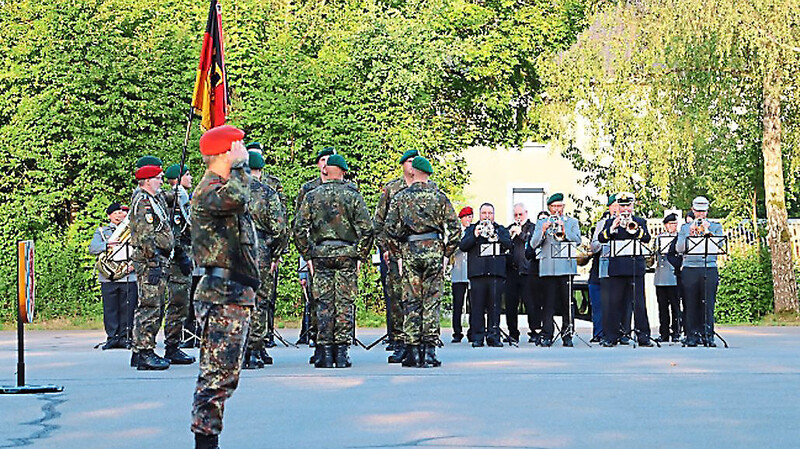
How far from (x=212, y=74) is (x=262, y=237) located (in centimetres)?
336

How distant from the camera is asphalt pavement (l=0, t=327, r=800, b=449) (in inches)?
350

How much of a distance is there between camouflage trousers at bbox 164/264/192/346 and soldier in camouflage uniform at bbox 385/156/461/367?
92.8 inches

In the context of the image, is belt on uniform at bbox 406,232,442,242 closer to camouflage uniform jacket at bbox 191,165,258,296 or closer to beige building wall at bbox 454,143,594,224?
camouflage uniform jacket at bbox 191,165,258,296

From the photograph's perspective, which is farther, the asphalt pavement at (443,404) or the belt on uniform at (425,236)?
the belt on uniform at (425,236)

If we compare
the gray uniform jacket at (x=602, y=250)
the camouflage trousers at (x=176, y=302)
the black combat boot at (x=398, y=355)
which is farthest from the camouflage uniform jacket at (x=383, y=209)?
the gray uniform jacket at (x=602, y=250)

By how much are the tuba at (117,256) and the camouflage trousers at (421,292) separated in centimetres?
458

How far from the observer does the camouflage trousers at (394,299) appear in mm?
16219

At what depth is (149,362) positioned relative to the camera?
14164 mm

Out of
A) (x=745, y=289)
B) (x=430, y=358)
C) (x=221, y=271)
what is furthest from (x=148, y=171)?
(x=745, y=289)

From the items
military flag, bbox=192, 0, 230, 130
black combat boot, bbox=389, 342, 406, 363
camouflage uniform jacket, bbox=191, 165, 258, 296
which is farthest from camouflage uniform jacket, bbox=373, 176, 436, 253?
camouflage uniform jacket, bbox=191, 165, 258, 296

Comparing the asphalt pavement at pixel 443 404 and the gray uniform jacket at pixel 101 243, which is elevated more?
the gray uniform jacket at pixel 101 243

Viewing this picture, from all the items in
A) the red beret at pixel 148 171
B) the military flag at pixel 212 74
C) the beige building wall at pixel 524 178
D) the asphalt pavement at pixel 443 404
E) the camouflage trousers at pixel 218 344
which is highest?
the beige building wall at pixel 524 178

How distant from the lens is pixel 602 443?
8625 millimetres

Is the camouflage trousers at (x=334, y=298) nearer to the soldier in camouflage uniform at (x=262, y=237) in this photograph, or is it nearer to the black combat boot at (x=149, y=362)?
the soldier in camouflage uniform at (x=262, y=237)
